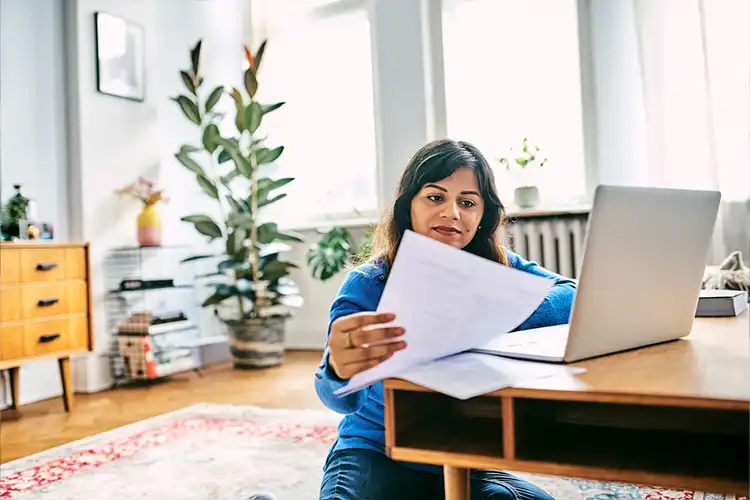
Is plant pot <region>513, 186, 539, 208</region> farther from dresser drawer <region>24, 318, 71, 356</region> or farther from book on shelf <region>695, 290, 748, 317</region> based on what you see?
book on shelf <region>695, 290, 748, 317</region>

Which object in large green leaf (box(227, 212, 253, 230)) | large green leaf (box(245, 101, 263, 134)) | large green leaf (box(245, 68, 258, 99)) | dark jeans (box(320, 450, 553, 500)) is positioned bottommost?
dark jeans (box(320, 450, 553, 500))

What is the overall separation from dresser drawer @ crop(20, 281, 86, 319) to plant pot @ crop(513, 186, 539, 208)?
2236mm

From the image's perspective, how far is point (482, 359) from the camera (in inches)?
30.3

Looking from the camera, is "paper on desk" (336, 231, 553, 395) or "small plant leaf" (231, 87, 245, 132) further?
"small plant leaf" (231, 87, 245, 132)

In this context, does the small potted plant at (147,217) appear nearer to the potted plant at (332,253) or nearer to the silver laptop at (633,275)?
the potted plant at (332,253)

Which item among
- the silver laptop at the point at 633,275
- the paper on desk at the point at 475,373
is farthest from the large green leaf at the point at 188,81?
the paper on desk at the point at 475,373

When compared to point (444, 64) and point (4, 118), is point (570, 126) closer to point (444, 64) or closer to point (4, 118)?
point (444, 64)

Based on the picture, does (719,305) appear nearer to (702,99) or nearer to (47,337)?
(702,99)

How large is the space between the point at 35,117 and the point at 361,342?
3.21 meters

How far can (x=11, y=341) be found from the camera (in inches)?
108

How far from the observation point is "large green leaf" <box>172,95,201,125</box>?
12.7 ft

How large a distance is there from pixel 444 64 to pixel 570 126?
2.82 feet

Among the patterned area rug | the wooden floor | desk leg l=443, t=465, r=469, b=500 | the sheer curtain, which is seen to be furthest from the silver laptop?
the sheer curtain

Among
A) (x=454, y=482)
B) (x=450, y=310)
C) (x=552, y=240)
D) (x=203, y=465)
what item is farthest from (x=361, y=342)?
(x=552, y=240)
